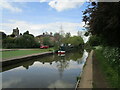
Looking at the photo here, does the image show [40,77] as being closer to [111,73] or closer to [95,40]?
[111,73]

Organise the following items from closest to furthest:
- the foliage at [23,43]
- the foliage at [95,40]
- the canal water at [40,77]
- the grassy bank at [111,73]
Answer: the grassy bank at [111,73], the canal water at [40,77], the foliage at [95,40], the foliage at [23,43]

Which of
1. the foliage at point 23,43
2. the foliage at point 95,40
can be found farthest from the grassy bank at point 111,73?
the foliage at point 23,43

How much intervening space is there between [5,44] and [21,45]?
636 centimetres

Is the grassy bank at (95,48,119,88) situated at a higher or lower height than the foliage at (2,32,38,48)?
lower

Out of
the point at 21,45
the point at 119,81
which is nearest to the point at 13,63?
the point at 119,81

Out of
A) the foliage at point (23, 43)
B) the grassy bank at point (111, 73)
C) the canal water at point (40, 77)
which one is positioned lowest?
the canal water at point (40, 77)

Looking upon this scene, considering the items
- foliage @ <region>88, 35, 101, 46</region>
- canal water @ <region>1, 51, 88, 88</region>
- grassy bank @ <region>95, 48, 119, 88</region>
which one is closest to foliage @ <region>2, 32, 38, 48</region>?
foliage @ <region>88, 35, 101, 46</region>

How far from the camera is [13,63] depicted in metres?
17.4

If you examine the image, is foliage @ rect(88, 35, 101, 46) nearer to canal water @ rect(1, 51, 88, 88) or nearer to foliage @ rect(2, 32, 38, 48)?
canal water @ rect(1, 51, 88, 88)

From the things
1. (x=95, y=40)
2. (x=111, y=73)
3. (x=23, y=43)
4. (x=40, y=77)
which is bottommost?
(x=40, y=77)

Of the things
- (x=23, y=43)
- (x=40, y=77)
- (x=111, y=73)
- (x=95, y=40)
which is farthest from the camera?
(x=23, y=43)

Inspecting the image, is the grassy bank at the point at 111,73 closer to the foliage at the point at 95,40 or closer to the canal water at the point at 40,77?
the canal water at the point at 40,77

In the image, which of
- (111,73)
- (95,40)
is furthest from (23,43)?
(111,73)

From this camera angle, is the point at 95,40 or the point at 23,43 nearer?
the point at 95,40
